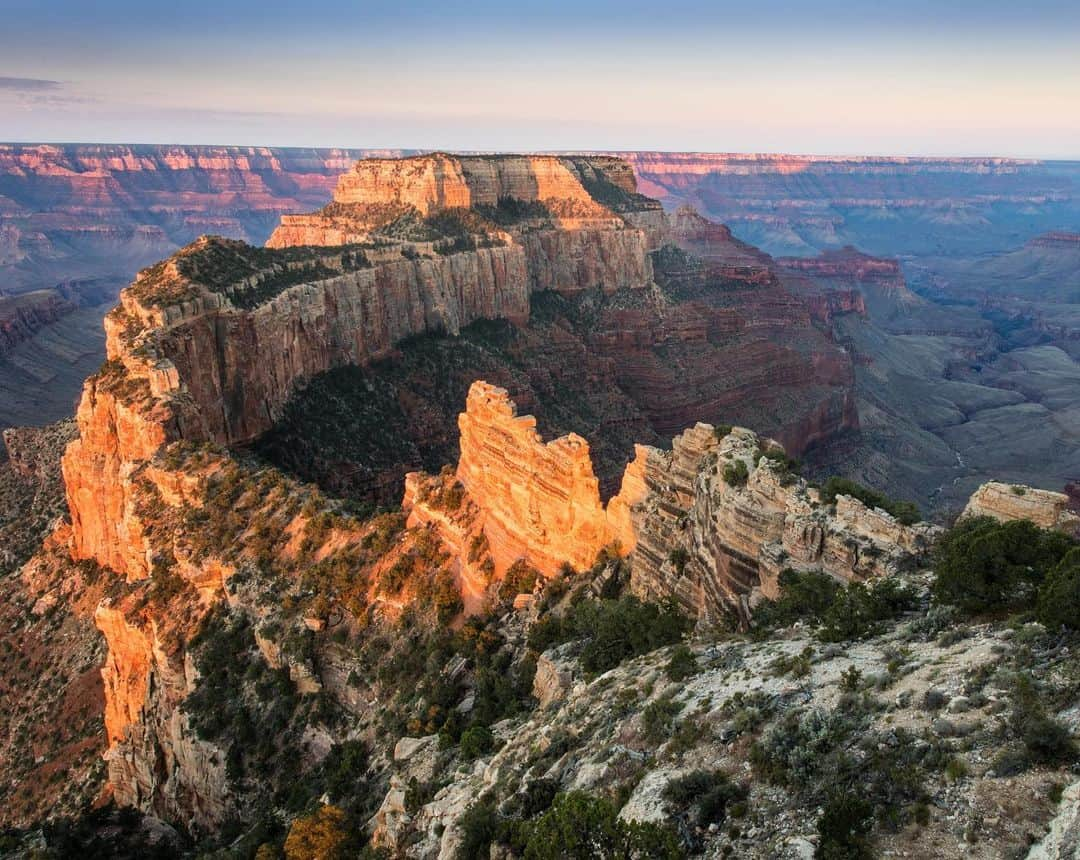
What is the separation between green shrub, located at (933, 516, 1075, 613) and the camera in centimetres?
1633

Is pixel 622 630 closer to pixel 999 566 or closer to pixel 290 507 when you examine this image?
pixel 999 566

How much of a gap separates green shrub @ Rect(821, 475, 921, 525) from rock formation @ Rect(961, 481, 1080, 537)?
141cm

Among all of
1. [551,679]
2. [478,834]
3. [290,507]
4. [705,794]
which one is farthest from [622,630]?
[290,507]

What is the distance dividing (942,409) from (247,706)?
5645 inches

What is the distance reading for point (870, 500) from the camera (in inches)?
942

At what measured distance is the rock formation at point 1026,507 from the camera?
1958 cm

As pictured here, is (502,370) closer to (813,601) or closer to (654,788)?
(813,601)

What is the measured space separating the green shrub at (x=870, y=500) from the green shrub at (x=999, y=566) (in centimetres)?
413

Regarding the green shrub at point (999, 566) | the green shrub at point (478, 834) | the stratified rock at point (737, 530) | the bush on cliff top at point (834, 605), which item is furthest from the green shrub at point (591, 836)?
the stratified rock at point (737, 530)

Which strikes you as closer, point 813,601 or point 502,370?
point 813,601

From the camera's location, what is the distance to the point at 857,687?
14.7 meters

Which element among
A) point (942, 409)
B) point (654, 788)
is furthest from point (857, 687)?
point (942, 409)

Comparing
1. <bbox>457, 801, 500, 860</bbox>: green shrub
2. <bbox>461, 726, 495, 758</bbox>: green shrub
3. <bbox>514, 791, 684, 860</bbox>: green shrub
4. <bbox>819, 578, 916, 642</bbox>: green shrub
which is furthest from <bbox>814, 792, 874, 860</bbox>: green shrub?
<bbox>461, 726, 495, 758</bbox>: green shrub

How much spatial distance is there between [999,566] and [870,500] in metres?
7.40
